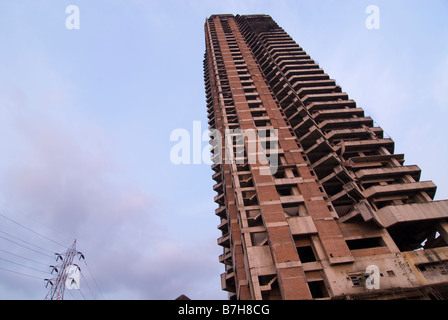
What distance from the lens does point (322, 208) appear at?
25.1 meters

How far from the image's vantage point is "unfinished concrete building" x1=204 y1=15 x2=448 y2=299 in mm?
20828

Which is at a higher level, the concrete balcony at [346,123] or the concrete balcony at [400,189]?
the concrete balcony at [346,123]

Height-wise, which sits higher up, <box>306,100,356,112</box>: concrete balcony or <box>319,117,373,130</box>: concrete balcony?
<box>306,100,356,112</box>: concrete balcony

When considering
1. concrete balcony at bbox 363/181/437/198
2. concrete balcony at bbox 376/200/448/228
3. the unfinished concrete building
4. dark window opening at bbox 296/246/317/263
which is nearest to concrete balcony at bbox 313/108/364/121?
the unfinished concrete building

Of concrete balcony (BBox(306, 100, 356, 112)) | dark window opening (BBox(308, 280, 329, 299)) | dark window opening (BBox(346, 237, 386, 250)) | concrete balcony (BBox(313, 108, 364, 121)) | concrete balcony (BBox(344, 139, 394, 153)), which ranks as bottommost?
dark window opening (BBox(308, 280, 329, 299))

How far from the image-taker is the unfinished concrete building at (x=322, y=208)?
20.8m

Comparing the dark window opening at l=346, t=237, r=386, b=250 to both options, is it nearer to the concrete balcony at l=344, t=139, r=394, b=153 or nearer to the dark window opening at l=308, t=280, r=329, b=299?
the dark window opening at l=308, t=280, r=329, b=299

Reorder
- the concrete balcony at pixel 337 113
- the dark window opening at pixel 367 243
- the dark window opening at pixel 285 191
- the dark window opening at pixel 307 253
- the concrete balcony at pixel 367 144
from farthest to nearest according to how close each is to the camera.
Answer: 1. the concrete balcony at pixel 337 113
2. the concrete balcony at pixel 367 144
3. the dark window opening at pixel 285 191
4. the dark window opening at pixel 367 243
5. the dark window opening at pixel 307 253

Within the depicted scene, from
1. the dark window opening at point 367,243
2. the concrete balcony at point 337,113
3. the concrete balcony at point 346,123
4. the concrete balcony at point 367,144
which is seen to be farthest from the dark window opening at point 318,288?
the concrete balcony at point 337,113

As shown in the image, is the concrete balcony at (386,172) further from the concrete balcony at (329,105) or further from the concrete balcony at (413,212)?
the concrete balcony at (329,105)

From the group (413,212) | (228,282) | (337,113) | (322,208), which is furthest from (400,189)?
(228,282)

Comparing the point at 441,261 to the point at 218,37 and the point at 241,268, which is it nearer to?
the point at 241,268

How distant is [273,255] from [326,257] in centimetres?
516
